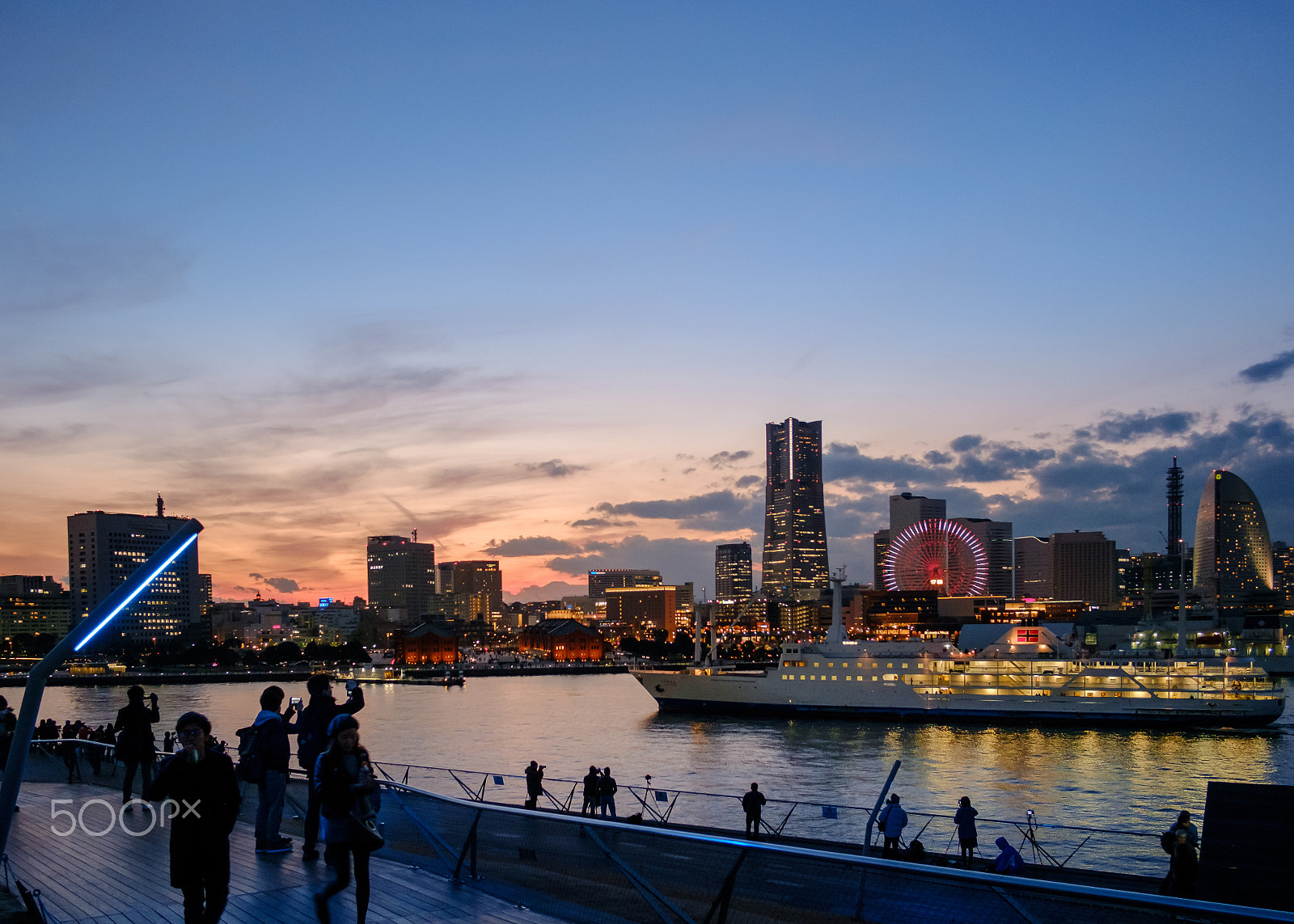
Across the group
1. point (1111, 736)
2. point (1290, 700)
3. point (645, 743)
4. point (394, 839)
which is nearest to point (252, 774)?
point (394, 839)

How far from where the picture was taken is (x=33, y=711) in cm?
795

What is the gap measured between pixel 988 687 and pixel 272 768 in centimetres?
6133

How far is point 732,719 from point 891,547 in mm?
75799

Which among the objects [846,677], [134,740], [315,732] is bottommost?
→ [846,677]

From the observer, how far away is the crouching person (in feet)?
18.0

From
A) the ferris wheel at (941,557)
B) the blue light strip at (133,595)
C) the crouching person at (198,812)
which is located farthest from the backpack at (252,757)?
the ferris wheel at (941,557)

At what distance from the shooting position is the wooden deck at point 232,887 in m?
7.13

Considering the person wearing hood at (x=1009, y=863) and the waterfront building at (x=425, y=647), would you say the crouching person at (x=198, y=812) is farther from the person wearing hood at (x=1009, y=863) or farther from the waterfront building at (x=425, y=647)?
the waterfront building at (x=425, y=647)

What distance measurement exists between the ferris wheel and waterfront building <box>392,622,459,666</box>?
78.1 meters

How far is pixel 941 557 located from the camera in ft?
420

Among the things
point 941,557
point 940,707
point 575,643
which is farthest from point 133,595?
point 575,643

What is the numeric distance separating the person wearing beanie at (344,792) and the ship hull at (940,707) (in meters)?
60.4

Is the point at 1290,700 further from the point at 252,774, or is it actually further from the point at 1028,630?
the point at 252,774

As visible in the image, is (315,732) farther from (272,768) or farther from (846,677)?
(846,677)
